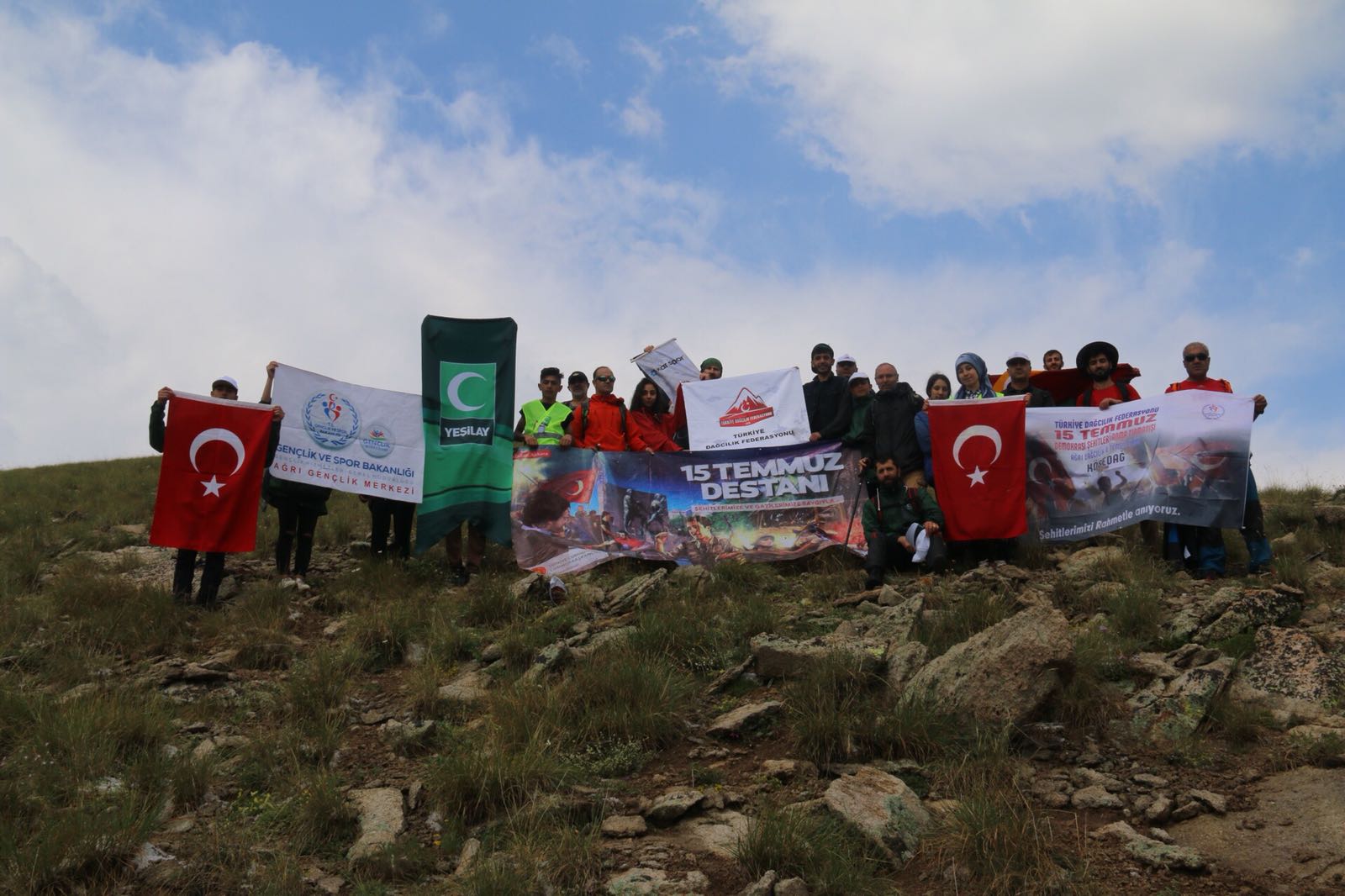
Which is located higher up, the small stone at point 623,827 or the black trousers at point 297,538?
the black trousers at point 297,538

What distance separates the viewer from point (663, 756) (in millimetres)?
6227

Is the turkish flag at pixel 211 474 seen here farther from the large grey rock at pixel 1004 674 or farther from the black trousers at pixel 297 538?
the large grey rock at pixel 1004 674

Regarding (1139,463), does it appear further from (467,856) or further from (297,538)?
(297,538)

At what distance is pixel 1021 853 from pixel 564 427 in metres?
7.64

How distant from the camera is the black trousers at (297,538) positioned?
35.3ft

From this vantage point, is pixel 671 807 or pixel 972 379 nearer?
pixel 671 807

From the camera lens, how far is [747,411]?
11.7 meters

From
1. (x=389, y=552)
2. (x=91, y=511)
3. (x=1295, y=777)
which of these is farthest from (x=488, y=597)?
(x=91, y=511)

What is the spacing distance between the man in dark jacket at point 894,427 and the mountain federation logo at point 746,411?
125 centimetres

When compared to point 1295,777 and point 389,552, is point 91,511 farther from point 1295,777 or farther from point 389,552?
point 1295,777

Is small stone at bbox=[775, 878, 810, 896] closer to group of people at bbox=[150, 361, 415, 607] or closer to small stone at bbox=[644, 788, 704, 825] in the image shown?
small stone at bbox=[644, 788, 704, 825]

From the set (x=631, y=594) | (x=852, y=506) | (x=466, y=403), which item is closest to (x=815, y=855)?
(x=631, y=594)

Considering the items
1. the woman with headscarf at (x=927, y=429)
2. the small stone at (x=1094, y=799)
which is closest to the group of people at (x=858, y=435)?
the woman with headscarf at (x=927, y=429)

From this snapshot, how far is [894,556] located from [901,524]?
33cm
